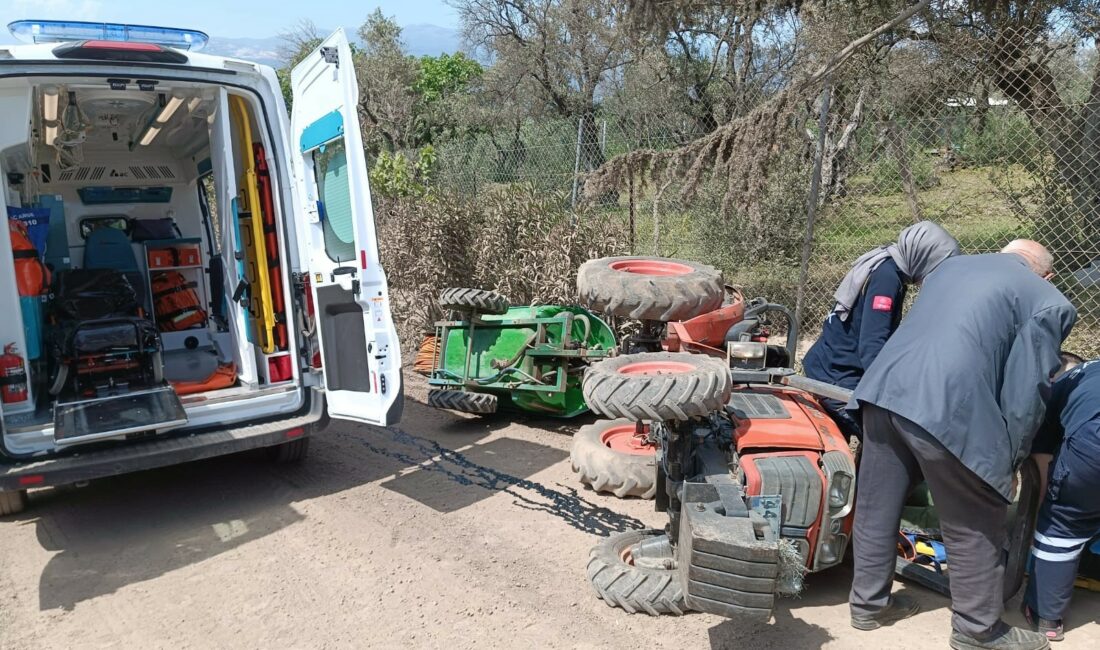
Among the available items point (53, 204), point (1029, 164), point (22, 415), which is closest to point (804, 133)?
point (1029, 164)

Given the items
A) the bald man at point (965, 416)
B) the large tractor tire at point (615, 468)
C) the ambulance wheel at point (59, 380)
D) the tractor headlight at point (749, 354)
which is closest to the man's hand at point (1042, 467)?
the bald man at point (965, 416)

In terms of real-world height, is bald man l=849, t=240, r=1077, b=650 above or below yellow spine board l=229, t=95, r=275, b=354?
below

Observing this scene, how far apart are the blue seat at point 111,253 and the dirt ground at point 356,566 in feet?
8.18

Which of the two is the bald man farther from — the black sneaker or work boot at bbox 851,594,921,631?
the black sneaker

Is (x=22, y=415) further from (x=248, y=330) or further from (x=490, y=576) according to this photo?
(x=490, y=576)

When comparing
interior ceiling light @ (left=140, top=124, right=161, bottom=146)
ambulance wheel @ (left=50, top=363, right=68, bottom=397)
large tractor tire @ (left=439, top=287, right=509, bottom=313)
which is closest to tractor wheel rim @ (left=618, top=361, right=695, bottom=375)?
large tractor tire @ (left=439, top=287, right=509, bottom=313)

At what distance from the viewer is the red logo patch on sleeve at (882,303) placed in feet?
12.7

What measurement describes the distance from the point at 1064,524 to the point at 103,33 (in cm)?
551

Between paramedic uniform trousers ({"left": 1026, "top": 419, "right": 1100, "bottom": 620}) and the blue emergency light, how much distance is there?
16.8 ft

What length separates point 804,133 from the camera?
22.3 ft

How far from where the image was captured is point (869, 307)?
390cm

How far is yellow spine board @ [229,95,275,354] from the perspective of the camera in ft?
18.0

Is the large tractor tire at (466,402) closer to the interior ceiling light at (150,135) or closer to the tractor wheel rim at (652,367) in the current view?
the tractor wheel rim at (652,367)

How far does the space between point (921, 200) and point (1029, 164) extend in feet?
2.98
